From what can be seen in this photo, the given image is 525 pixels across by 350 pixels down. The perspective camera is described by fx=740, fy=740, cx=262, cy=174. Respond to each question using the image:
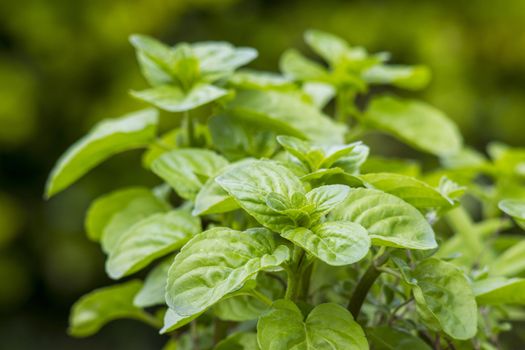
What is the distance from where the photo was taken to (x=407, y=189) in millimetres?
653

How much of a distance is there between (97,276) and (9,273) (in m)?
0.33

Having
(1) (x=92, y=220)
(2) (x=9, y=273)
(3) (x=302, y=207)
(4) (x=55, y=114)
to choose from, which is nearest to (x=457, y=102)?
(4) (x=55, y=114)

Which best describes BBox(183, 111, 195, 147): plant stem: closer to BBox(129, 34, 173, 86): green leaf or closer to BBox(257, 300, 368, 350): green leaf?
BBox(129, 34, 173, 86): green leaf

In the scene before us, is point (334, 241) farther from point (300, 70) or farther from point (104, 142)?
point (300, 70)

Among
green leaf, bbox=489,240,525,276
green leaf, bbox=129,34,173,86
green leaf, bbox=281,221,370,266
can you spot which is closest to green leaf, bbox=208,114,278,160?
green leaf, bbox=129,34,173,86

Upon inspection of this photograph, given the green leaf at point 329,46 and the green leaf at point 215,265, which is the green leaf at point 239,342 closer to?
the green leaf at point 215,265

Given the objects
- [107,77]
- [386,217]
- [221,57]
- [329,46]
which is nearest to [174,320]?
[386,217]

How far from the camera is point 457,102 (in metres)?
2.85

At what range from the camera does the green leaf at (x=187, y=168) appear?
2.40 feet

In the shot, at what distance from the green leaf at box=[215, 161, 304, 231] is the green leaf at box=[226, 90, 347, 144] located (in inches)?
7.2

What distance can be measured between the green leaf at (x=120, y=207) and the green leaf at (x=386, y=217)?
0.30 metres

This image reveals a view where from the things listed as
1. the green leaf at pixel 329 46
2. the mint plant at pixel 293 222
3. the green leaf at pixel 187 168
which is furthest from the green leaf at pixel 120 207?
the green leaf at pixel 329 46

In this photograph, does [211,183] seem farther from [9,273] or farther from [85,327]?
[9,273]

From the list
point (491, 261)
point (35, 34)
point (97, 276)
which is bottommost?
point (97, 276)
